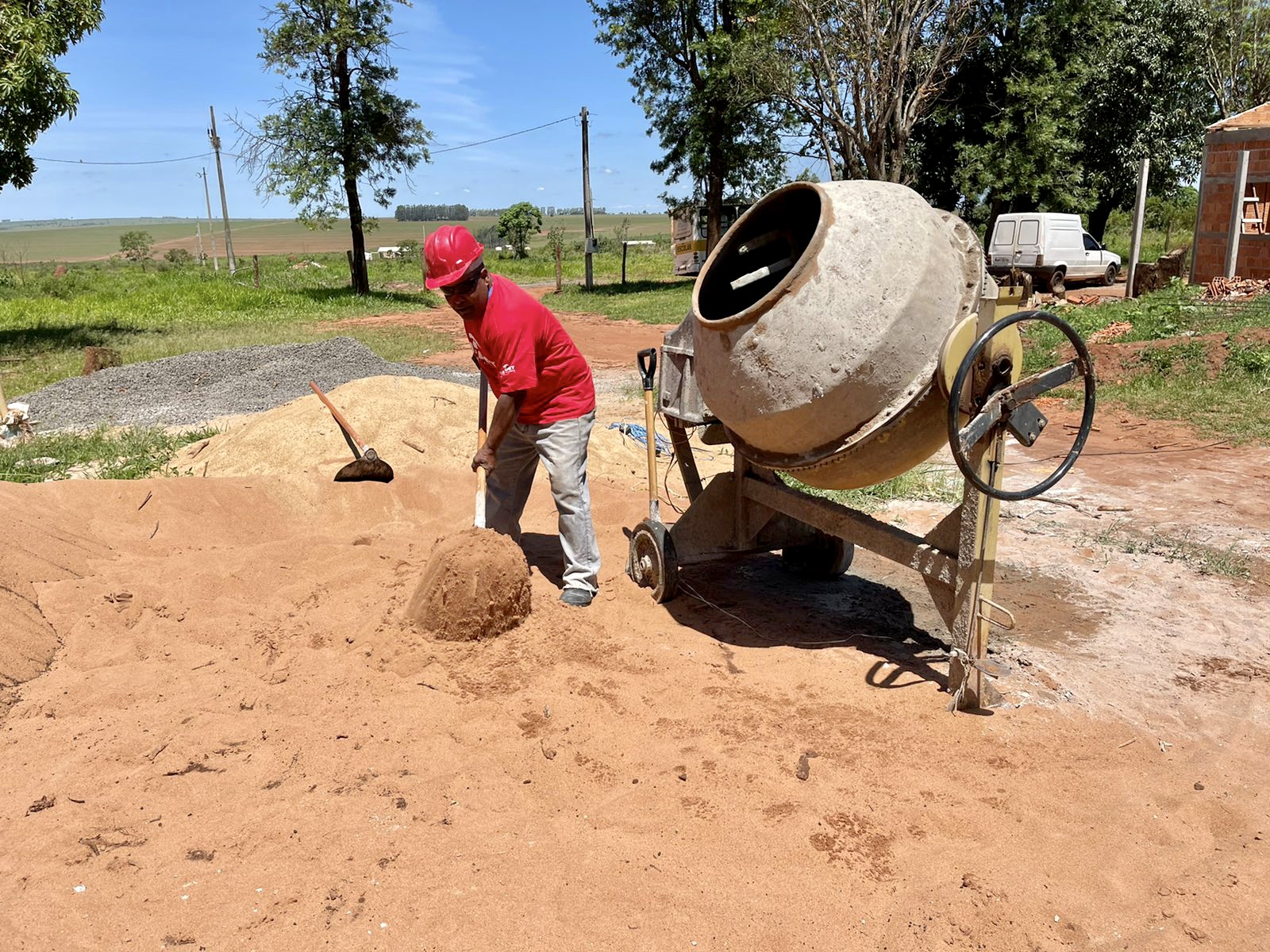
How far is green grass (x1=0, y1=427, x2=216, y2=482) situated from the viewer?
679 centimetres

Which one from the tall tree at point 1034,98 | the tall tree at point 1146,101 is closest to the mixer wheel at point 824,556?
the tall tree at point 1034,98

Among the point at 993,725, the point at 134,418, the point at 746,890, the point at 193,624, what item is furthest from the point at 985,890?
the point at 134,418

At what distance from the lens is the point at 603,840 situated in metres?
2.84

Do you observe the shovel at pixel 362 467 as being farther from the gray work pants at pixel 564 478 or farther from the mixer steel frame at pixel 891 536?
the mixer steel frame at pixel 891 536

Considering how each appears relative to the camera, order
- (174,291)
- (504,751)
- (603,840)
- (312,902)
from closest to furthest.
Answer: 1. (312,902)
2. (603,840)
3. (504,751)
4. (174,291)

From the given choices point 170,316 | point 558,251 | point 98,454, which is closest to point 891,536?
point 98,454

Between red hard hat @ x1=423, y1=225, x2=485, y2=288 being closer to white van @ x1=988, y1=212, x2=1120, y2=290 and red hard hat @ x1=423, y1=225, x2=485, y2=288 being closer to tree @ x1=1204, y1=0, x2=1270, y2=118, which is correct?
white van @ x1=988, y1=212, x2=1120, y2=290

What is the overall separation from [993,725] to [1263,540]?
3.05 m

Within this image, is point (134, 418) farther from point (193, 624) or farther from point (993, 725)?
point (993, 725)

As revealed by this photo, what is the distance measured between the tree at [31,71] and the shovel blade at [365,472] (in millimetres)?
10471

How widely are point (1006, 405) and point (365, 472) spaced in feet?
14.3

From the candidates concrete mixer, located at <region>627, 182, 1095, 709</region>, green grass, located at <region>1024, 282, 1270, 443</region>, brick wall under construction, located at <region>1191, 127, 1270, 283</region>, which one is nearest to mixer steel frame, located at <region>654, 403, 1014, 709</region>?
concrete mixer, located at <region>627, 182, 1095, 709</region>

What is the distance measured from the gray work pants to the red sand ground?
245mm

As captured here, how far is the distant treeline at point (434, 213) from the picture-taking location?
66831mm
